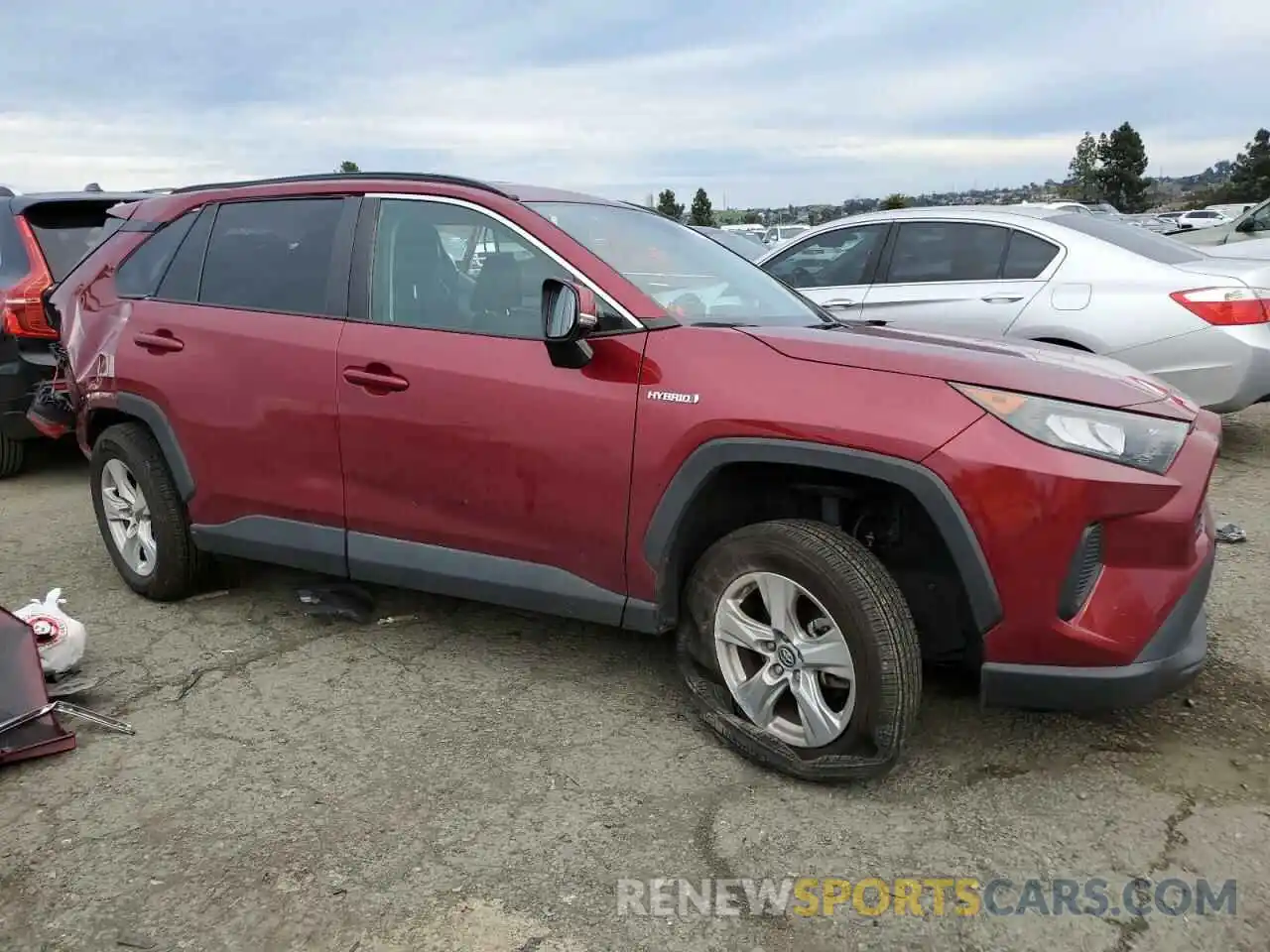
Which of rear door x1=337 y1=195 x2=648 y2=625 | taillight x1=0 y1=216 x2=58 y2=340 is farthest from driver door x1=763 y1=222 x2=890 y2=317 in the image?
taillight x1=0 y1=216 x2=58 y2=340

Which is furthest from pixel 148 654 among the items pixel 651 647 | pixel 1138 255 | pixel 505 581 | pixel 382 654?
pixel 1138 255

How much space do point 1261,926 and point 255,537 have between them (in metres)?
3.38

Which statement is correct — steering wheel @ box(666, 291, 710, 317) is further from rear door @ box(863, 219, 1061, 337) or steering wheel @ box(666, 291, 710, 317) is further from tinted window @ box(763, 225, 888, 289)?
tinted window @ box(763, 225, 888, 289)

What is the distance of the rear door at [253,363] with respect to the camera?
12.1 feet

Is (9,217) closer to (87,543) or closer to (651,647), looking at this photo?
(87,543)

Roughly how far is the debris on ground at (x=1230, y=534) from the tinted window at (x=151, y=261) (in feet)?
15.5

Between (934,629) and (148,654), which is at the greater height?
(934,629)

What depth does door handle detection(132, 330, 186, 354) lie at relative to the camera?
4043 mm

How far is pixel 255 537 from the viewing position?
393 centimetres

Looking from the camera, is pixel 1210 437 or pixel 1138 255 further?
pixel 1138 255

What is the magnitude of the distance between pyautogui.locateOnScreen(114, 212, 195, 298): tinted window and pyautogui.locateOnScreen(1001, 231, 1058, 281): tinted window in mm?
4486

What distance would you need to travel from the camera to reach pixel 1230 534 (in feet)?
15.3

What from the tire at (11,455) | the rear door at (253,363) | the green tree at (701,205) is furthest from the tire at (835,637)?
the green tree at (701,205)

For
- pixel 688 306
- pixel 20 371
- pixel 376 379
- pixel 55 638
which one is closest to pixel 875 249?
pixel 688 306
